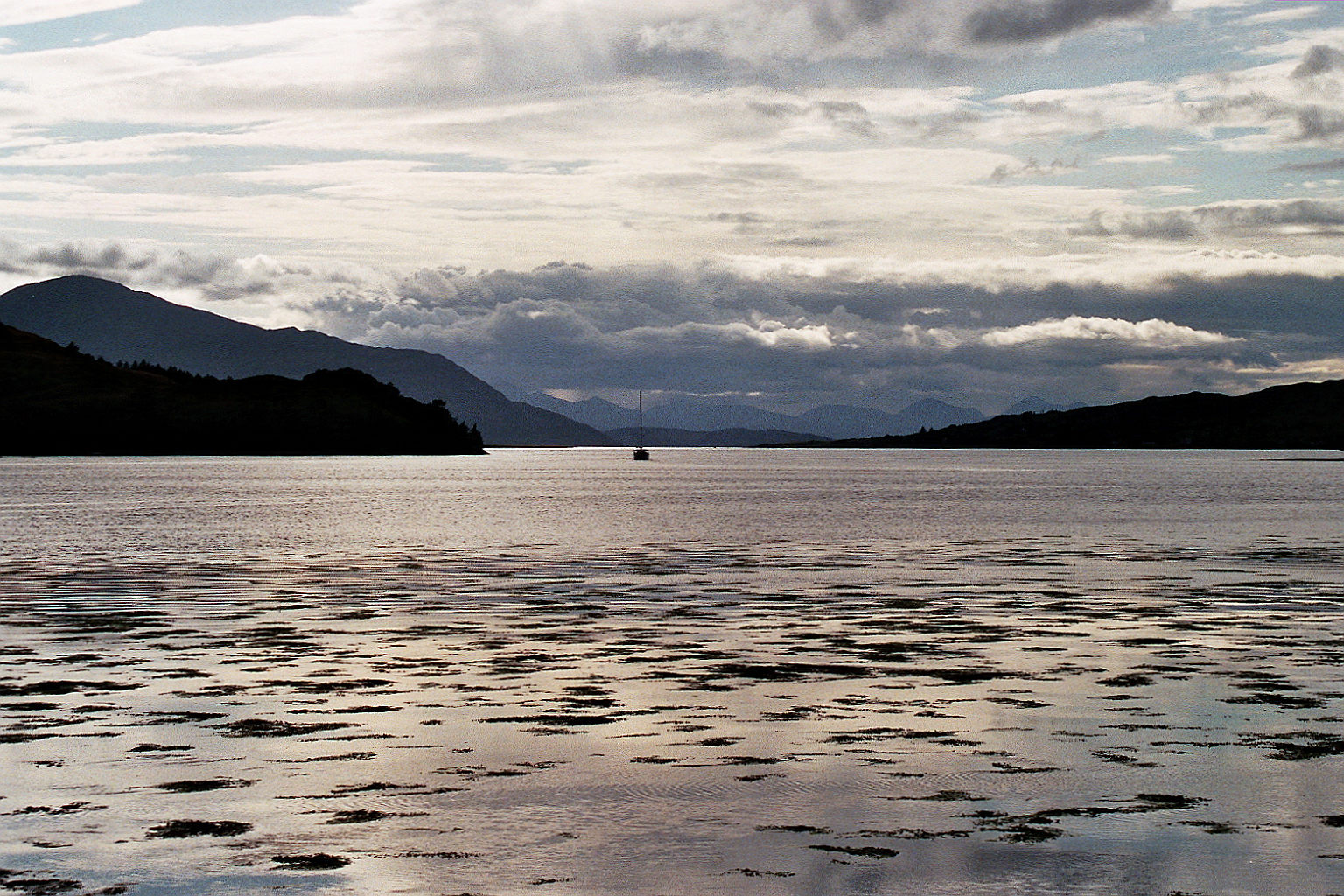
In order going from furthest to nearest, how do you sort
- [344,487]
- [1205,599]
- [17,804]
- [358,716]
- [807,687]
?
[344,487]
[1205,599]
[807,687]
[358,716]
[17,804]

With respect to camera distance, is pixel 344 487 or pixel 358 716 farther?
pixel 344 487

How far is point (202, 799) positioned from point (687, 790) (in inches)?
206

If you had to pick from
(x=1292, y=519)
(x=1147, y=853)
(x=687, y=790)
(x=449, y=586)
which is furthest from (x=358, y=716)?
(x=1292, y=519)

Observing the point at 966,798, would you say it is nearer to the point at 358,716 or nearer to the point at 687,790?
the point at 687,790

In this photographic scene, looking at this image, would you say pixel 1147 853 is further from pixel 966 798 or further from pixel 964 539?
pixel 964 539

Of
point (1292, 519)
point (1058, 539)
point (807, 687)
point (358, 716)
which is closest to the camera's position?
point (358, 716)

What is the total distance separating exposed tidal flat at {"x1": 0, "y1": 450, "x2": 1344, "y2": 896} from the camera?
13.2 metres

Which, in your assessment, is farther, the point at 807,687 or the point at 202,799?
the point at 807,687

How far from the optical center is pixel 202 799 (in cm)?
1555

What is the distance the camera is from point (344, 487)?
521ft

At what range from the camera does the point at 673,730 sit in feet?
64.0

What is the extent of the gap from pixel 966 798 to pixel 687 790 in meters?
3.01

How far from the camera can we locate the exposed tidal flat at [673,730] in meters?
13.2

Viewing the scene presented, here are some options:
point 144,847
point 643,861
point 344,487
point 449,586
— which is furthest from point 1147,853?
point 344,487
